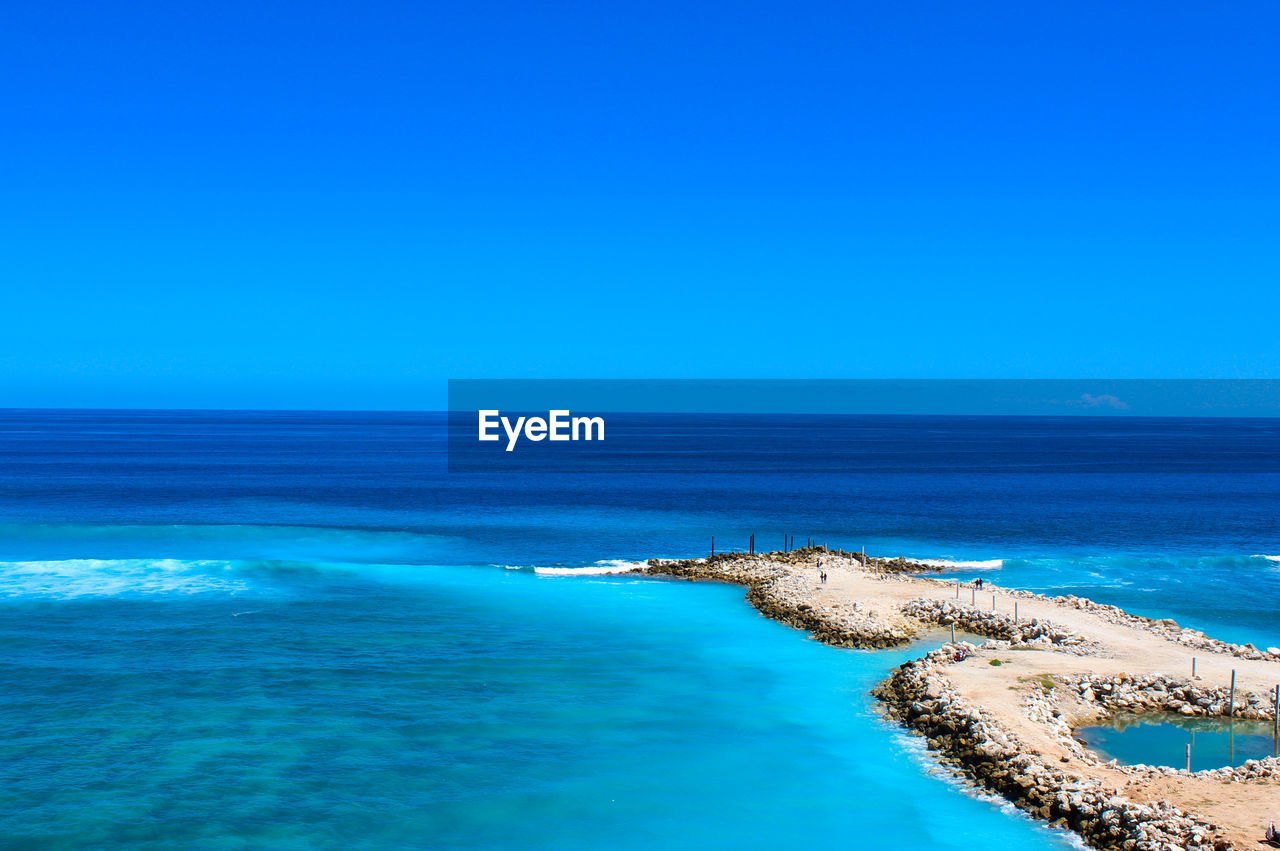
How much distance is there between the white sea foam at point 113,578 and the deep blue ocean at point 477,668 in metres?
0.29

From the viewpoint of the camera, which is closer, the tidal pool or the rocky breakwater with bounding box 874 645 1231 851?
the rocky breakwater with bounding box 874 645 1231 851

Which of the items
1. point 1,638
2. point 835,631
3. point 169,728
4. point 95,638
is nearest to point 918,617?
point 835,631

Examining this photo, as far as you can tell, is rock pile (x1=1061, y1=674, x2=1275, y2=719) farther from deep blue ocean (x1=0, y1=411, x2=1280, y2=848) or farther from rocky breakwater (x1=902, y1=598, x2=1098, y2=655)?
deep blue ocean (x1=0, y1=411, x2=1280, y2=848)

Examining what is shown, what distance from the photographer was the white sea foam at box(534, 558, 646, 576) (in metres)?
51.5

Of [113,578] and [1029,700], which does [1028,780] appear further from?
[113,578]

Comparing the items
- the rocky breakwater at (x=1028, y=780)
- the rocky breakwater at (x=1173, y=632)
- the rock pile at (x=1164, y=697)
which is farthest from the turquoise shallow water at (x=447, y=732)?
the rocky breakwater at (x=1173, y=632)

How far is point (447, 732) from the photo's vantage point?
27094 mm

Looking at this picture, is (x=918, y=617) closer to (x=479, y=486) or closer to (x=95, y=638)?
(x=95, y=638)

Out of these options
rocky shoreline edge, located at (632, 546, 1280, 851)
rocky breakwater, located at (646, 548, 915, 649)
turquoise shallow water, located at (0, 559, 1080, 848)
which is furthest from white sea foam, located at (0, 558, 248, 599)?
rocky shoreline edge, located at (632, 546, 1280, 851)

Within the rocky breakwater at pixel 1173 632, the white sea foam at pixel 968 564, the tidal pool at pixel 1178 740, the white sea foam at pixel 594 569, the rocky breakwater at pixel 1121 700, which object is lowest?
the tidal pool at pixel 1178 740

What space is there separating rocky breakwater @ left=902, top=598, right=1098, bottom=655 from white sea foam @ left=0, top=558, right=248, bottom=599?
33307 mm

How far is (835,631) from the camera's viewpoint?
125ft

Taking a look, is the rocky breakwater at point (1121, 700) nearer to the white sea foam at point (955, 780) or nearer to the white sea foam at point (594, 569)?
the white sea foam at point (955, 780)

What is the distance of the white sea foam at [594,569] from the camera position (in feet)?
169
